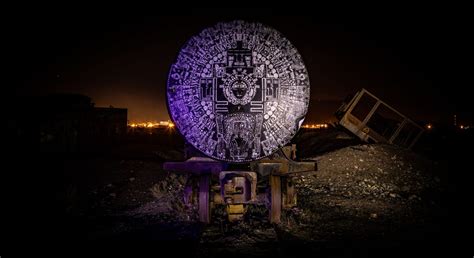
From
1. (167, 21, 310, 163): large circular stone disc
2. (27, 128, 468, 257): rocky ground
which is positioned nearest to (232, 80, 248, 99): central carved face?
(167, 21, 310, 163): large circular stone disc

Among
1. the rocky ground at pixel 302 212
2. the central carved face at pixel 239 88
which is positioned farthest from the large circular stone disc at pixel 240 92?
the rocky ground at pixel 302 212

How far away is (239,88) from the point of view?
5375mm

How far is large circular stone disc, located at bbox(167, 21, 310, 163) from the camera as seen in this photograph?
527cm

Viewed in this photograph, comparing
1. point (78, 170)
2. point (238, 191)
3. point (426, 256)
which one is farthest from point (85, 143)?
point (426, 256)

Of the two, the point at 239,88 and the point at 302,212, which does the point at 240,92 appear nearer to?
the point at 239,88

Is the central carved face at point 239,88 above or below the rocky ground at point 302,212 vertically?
above

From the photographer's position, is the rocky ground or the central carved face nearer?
the rocky ground

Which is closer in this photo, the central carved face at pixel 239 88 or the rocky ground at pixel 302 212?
the rocky ground at pixel 302 212

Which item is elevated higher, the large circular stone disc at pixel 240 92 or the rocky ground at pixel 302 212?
the large circular stone disc at pixel 240 92

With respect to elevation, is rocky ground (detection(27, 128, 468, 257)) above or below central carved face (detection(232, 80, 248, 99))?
below

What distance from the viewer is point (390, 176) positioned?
10297mm

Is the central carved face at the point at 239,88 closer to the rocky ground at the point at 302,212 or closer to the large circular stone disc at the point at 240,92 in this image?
the large circular stone disc at the point at 240,92

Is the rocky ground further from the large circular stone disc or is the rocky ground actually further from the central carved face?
the central carved face

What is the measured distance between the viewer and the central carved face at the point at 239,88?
536 centimetres
